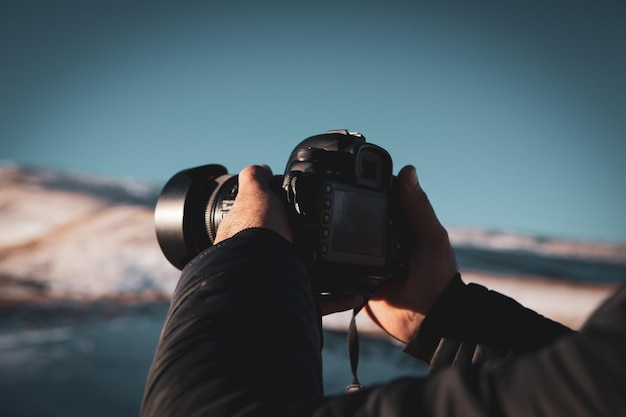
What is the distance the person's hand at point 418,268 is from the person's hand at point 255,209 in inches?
9.6

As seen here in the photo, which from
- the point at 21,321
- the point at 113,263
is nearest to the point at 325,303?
the point at 21,321

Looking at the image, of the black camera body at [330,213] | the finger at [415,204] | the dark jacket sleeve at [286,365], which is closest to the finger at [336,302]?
the black camera body at [330,213]

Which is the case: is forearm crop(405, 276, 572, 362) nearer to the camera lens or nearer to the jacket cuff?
the jacket cuff

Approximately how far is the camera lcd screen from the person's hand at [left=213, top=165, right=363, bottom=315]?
106mm

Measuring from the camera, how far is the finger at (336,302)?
0.70m

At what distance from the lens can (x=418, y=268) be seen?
0.76 metres

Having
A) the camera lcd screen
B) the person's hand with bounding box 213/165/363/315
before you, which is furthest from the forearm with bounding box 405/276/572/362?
the person's hand with bounding box 213/165/363/315

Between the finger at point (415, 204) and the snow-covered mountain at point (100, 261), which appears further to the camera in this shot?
the snow-covered mountain at point (100, 261)

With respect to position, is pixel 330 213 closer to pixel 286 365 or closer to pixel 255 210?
pixel 255 210

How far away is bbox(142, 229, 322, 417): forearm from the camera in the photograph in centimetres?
29

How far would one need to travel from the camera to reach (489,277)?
519 cm

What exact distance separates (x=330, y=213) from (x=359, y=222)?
0.05 m

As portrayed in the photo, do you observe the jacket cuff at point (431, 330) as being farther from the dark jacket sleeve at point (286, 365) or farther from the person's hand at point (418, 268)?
the dark jacket sleeve at point (286, 365)

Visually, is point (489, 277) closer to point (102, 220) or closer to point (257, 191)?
point (102, 220)
